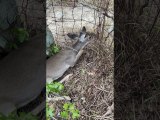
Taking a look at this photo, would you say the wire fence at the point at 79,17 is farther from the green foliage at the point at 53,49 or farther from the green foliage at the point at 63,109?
the green foliage at the point at 63,109

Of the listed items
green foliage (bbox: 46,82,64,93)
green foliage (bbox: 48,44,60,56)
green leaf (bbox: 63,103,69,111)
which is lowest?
green leaf (bbox: 63,103,69,111)

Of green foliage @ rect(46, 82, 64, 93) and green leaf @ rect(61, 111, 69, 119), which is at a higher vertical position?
green foliage @ rect(46, 82, 64, 93)

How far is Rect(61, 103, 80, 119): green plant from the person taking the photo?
359cm

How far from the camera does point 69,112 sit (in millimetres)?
3648

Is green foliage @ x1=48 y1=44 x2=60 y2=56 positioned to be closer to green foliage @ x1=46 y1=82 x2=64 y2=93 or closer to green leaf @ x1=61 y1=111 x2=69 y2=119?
green foliage @ x1=46 y1=82 x2=64 y2=93

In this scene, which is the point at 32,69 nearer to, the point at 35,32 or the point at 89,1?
the point at 35,32

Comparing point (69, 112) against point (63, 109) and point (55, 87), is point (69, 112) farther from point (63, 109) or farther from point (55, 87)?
point (55, 87)

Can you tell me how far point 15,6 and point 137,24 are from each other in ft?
3.56

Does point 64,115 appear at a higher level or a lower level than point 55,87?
lower

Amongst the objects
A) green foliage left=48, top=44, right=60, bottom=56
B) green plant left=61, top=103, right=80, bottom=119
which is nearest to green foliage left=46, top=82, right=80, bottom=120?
green plant left=61, top=103, right=80, bottom=119

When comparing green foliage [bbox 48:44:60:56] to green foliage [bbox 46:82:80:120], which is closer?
green foliage [bbox 46:82:80:120]

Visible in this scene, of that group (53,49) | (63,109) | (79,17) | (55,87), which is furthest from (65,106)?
(79,17)

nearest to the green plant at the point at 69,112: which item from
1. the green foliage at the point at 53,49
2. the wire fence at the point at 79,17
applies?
the green foliage at the point at 53,49

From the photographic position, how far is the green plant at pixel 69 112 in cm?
359
